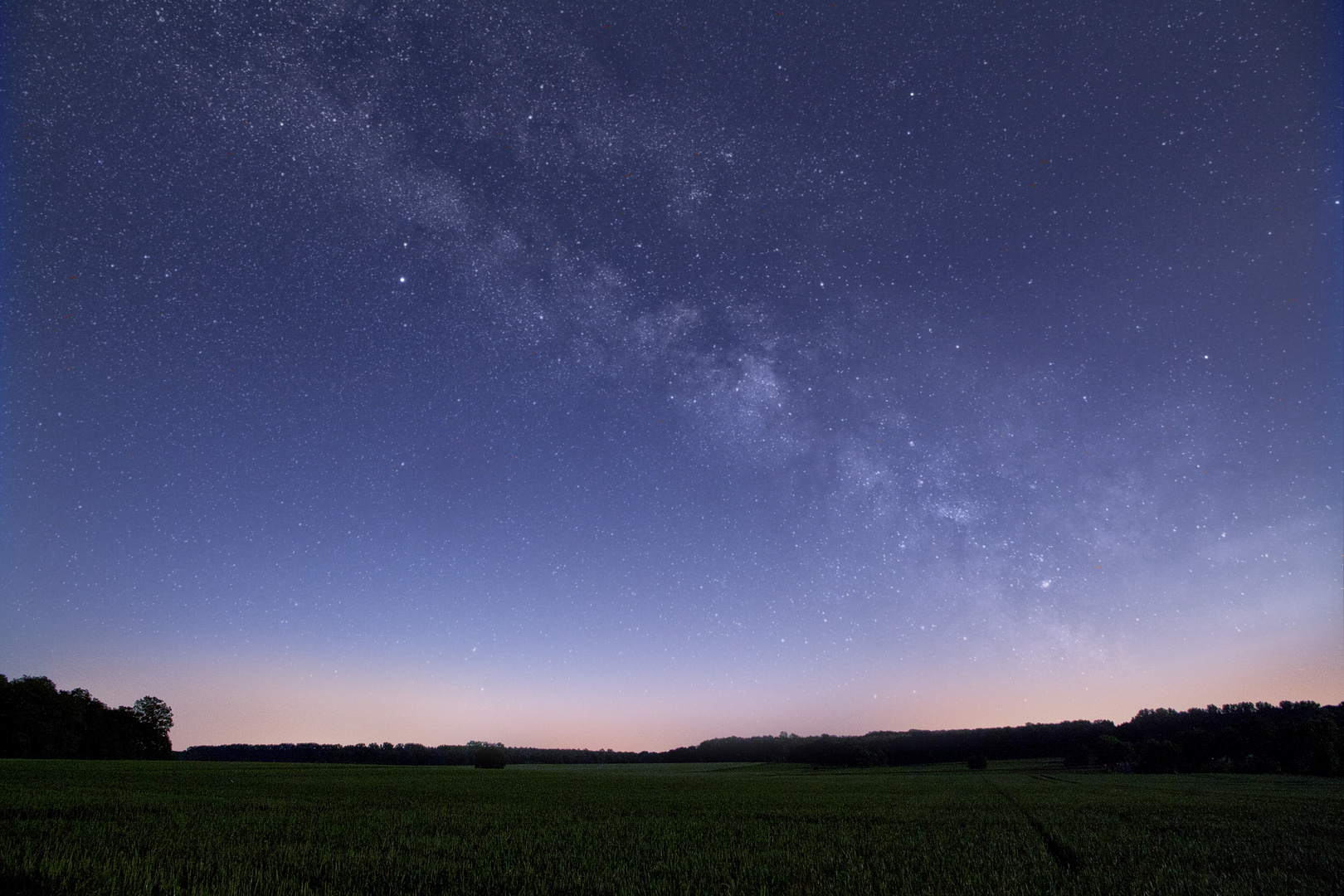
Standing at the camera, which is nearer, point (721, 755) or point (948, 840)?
point (948, 840)

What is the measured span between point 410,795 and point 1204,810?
113 feet

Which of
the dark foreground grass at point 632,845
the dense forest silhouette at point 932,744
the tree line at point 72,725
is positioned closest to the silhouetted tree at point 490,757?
the dense forest silhouette at point 932,744

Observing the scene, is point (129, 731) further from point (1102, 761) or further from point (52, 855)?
point (1102, 761)

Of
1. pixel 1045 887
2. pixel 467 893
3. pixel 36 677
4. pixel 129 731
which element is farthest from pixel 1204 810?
pixel 129 731

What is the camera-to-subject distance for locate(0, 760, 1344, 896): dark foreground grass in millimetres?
10094

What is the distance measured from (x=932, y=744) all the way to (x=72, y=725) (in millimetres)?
154150

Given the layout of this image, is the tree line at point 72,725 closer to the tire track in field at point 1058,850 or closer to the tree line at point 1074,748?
the tree line at point 1074,748

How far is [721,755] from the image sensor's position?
563ft

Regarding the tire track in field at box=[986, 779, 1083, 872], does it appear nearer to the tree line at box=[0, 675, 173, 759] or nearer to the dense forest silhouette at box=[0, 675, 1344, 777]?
the dense forest silhouette at box=[0, 675, 1344, 777]

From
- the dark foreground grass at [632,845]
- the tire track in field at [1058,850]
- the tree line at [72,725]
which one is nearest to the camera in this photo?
the dark foreground grass at [632,845]

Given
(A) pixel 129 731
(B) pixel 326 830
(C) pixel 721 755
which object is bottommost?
(C) pixel 721 755

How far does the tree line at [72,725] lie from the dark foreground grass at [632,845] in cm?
7771

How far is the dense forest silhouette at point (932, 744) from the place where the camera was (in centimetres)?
8125

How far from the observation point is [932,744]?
137875 millimetres
